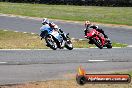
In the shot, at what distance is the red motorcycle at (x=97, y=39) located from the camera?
11773 millimetres

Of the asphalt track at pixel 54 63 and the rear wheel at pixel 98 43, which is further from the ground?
the rear wheel at pixel 98 43

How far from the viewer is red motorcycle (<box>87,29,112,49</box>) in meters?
11.8

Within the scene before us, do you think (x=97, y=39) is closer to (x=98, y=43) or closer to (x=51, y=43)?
(x=98, y=43)

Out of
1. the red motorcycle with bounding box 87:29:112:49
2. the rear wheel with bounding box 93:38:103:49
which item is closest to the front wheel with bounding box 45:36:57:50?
the red motorcycle with bounding box 87:29:112:49

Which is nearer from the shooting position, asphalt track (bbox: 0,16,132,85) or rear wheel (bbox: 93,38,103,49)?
rear wheel (bbox: 93,38,103,49)

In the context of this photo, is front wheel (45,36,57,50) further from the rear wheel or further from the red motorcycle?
the rear wheel

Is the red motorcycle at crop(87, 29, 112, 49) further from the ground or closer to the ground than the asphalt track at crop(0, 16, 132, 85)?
further from the ground

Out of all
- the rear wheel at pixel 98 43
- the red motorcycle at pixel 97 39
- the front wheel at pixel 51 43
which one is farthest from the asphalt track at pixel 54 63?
the rear wheel at pixel 98 43

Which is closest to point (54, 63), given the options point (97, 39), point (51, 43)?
point (51, 43)

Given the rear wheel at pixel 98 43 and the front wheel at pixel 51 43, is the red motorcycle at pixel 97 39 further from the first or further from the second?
the front wheel at pixel 51 43

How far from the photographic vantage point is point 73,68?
913 inches

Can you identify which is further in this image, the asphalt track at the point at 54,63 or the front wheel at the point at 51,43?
the asphalt track at the point at 54,63

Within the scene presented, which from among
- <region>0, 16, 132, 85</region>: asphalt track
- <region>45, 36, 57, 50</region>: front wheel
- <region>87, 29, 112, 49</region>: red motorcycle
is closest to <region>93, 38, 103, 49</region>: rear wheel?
<region>87, 29, 112, 49</region>: red motorcycle

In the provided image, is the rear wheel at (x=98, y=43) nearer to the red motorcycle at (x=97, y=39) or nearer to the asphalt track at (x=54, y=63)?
the red motorcycle at (x=97, y=39)
